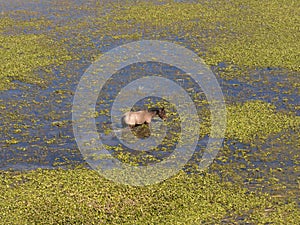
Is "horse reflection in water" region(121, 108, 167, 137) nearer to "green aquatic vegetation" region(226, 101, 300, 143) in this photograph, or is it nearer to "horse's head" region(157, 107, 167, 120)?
"horse's head" region(157, 107, 167, 120)

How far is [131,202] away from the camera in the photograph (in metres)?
9.98

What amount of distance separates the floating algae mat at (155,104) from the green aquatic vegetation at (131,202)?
2 centimetres

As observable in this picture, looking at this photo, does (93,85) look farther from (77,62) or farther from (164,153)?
(164,153)

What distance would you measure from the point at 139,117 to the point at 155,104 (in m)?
1.47

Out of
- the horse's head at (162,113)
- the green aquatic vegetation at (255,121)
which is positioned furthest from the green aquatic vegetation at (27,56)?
→ the green aquatic vegetation at (255,121)

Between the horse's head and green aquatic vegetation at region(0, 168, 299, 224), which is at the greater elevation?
the horse's head

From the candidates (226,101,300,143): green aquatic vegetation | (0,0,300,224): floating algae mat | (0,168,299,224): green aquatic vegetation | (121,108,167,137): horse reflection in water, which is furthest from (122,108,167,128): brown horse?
(0,168,299,224): green aquatic vegetation

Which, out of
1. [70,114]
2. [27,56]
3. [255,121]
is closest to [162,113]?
[255,121]

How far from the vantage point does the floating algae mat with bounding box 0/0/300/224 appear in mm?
9914

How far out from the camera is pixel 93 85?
15.6 metres

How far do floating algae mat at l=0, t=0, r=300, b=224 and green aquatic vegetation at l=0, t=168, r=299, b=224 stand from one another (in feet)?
0.07

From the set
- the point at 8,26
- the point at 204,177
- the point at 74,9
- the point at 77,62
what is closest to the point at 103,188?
the point at 204,177

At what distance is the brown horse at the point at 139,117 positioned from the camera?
12.9 meters

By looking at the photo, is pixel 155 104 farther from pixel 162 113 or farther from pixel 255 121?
pixel 255 121
